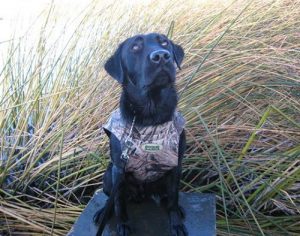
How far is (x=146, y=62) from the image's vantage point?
1408 millimetres

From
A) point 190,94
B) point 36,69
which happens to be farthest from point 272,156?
point 36,69

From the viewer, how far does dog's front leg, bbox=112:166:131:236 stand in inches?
59.6

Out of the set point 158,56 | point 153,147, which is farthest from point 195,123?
point 158,56

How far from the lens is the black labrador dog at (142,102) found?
143cm

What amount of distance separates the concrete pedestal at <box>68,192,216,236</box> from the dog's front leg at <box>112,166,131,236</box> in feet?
0.13

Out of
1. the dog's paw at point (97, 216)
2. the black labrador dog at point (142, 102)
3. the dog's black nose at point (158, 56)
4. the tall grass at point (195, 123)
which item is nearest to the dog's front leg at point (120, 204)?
the black labrador dog at point (142, 102)

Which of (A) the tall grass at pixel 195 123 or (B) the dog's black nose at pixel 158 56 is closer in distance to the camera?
(B) the dog's black nose at pixel 158 56

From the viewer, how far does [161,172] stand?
1.56m

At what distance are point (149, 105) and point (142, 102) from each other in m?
0.03

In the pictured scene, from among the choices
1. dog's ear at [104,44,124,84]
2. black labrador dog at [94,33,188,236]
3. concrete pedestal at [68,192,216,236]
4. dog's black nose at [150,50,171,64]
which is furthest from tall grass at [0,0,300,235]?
dog's black nose at [150,50,171,64]

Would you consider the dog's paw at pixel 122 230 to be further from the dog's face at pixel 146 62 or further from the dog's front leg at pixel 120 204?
the dog's face at pixel 146 62

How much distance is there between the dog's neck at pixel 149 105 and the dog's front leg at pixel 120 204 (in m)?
0.20

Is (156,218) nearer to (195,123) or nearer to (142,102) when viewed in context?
(142,102)

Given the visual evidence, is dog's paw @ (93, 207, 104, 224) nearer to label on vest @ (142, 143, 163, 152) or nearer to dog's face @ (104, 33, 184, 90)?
label on vest @ (142, 143, 163, 152)
